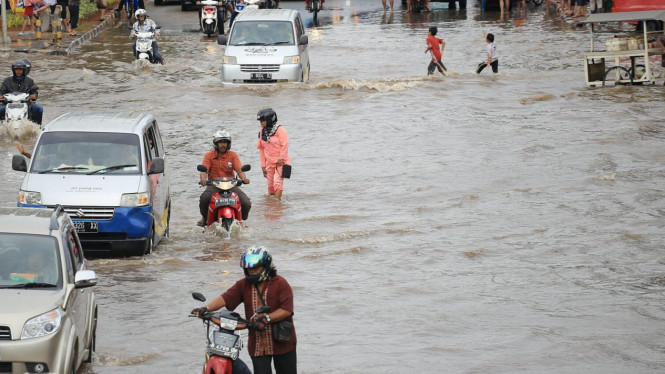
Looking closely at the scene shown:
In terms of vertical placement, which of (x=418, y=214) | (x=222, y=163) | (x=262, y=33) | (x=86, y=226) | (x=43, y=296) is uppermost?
(x=262, y=33)

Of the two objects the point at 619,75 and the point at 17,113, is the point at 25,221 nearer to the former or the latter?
the point at 17,113

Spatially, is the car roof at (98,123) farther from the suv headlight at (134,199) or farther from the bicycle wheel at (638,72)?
the bicycle wheel at (638,72)

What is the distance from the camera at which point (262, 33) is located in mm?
28672

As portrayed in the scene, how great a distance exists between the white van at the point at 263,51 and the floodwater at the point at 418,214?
430 millimetres

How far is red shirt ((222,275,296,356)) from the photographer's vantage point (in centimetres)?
833

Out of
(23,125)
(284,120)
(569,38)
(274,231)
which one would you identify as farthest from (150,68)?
(274,231)

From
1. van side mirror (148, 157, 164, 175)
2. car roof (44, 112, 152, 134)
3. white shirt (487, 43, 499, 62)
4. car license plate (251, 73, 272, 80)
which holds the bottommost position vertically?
van side mirror (148, 157, 164, 175)

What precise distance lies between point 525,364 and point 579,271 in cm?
381

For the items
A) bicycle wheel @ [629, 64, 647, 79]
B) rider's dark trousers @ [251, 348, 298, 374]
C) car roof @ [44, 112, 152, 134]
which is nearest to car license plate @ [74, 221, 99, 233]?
car roof @ [44, 112, 152, 134]

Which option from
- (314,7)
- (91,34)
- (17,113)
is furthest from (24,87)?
(314,7)

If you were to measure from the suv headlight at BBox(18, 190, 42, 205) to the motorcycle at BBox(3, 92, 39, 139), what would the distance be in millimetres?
8787

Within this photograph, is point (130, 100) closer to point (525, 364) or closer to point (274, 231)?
Result: point (274, 231)

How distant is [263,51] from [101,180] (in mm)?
13804

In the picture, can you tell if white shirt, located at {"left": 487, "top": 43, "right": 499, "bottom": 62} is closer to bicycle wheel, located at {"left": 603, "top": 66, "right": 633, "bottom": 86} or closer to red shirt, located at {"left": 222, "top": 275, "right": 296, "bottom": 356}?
bicycle wheel, located at {"left": 603, "top": 66, "right": 633, "bottom": 86}
